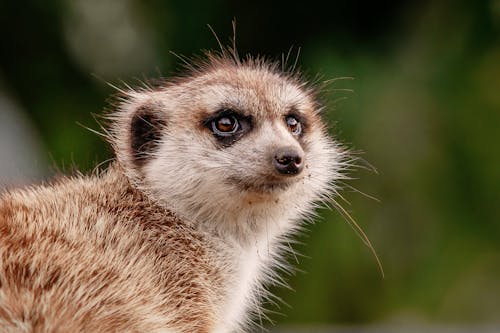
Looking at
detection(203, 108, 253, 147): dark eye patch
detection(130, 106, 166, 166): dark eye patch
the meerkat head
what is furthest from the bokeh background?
detection(203, 108, 253, 147): dark eye patch

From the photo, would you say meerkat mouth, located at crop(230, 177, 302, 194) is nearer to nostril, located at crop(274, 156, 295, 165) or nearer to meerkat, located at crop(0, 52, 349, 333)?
meerkat, located at crop(0, 52, 349, 333)

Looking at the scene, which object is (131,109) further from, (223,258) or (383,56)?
A: (383,56)

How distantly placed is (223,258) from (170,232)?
411mm

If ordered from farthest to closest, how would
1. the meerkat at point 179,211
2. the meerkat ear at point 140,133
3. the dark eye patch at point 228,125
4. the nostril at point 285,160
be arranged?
the meerkat ear at point 140,133 → the dark eye patch at point 228,125 → the nostril at point 285,160 → the meerkat at point 179,211

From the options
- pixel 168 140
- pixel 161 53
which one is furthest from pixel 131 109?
pixel 161 53

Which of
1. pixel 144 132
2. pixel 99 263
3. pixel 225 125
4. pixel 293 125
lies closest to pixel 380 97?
pixel 293 125

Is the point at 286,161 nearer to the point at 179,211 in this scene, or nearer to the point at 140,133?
the point at 179,211

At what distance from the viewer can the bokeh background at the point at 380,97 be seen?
1186 cm

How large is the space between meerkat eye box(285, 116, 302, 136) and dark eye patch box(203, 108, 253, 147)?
0.44m

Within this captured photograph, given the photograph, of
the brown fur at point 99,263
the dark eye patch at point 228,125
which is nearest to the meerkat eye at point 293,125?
the dark eye patch at point 228,125

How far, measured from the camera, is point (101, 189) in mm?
6352

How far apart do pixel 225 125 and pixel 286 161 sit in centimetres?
56

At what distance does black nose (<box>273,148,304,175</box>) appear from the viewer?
6113 millimetres

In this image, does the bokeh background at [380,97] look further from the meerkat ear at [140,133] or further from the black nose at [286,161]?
the black nose at [286,161]
